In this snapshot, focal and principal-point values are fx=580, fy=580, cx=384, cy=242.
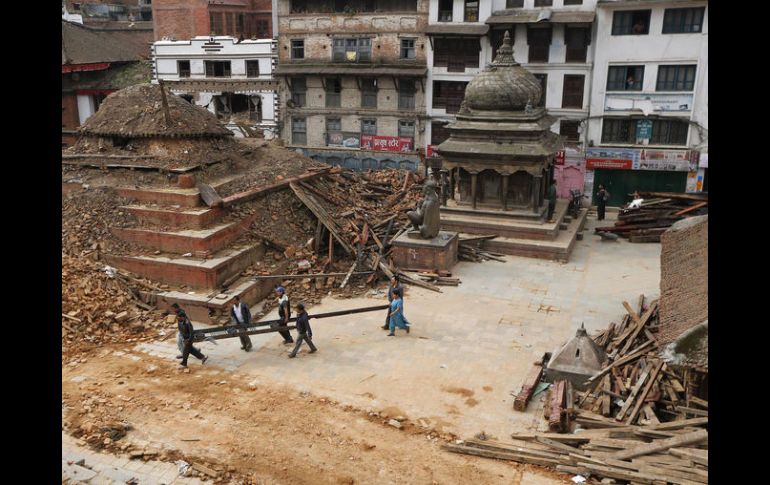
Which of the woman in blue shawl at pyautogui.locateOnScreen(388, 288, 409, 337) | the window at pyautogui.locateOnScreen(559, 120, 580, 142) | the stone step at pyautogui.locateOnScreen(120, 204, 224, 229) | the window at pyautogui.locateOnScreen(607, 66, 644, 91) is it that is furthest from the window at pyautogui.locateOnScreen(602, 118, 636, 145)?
the stone step at pyautogui.locateOnScreen(120, 204, 224, 229)

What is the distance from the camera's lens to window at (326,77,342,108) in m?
37.6

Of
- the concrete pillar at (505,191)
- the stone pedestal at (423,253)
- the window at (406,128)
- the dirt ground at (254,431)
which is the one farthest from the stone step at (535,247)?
the window at (406,128)

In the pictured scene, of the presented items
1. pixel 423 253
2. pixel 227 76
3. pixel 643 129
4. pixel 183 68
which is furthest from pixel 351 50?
pixel 423 253

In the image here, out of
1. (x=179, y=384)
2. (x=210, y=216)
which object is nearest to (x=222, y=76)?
(x=210, y=216)

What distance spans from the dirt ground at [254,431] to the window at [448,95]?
25173 millimetres

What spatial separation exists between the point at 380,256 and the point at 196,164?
8.63 meters

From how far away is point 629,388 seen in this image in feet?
39.2

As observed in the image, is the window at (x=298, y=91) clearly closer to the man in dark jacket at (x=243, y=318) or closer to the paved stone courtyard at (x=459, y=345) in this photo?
the paved stone courtyard at (x=459, y=345)

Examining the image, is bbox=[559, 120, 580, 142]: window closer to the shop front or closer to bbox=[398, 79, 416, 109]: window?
the shop front

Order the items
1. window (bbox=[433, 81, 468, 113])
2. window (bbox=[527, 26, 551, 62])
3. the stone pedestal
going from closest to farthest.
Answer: the stone pedestal < window (bbox=[527, 26, 551, 62]) < window (bbox=[433, 81, 468, 113])

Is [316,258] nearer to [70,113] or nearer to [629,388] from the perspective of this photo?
[629,388]

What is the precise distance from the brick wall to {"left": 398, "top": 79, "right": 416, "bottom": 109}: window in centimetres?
2295

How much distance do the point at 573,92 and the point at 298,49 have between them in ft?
58.2

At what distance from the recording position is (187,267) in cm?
1858
